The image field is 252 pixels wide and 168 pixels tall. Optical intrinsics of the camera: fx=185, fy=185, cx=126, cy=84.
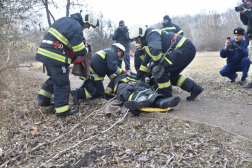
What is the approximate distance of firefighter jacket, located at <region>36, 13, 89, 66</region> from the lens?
3666mm

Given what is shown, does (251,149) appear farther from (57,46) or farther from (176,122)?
(57,46)

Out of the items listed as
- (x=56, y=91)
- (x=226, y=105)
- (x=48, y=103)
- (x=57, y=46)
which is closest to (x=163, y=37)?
(x=226, y=105)

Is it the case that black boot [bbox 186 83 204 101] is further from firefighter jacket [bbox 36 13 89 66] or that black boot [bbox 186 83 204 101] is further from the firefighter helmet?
firefighter jacket [bbox 36 13 89 66]

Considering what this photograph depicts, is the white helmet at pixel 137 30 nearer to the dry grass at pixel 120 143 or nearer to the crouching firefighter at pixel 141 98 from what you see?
the crouching firefighter at pixel 141 98

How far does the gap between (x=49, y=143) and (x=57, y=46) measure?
186cm

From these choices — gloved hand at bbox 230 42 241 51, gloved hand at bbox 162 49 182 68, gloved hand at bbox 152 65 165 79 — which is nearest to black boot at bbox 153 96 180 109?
gloved hand at bbox 152 65 165 79

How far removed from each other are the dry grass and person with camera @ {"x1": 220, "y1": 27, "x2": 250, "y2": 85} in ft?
11.8

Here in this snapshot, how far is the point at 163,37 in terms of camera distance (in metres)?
4.19

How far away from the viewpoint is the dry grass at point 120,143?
2.11 meters

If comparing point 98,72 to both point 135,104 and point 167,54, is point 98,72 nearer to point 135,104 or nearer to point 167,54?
point 167,54

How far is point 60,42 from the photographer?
375 centimetres

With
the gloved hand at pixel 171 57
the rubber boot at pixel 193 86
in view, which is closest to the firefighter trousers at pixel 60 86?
the gloved hand at pixel 171 57

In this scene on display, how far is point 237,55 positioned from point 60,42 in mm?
5050

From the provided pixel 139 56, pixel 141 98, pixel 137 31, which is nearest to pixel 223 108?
pixel 141 98
